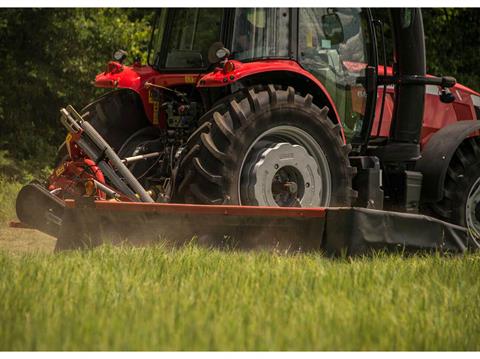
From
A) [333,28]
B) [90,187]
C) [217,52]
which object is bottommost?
[90,187]

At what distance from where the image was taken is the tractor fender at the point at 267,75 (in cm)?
589

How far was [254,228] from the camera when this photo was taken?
220 inches

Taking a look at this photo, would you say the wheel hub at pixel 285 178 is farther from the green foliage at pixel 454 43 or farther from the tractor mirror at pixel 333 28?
the green foliage at pixel 454 43

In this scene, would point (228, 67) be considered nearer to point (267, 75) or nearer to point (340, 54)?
point (267, 75)

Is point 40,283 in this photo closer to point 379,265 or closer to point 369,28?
point 379,265

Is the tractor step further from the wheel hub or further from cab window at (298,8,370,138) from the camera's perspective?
cab window at (298,8,370,138)

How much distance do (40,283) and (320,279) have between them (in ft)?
4.61

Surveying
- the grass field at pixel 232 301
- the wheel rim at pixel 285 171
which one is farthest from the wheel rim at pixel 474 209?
the grass field at pixel 232 301

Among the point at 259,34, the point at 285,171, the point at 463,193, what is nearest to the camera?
the point at 285,171

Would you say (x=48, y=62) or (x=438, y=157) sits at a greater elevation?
(x=48, y=62)

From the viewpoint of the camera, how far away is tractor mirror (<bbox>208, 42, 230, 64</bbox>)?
6051 millimetres

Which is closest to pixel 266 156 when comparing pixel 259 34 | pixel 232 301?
pixel 259 34

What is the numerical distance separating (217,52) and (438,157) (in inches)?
84.5

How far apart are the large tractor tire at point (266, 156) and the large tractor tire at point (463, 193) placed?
1201 mm
